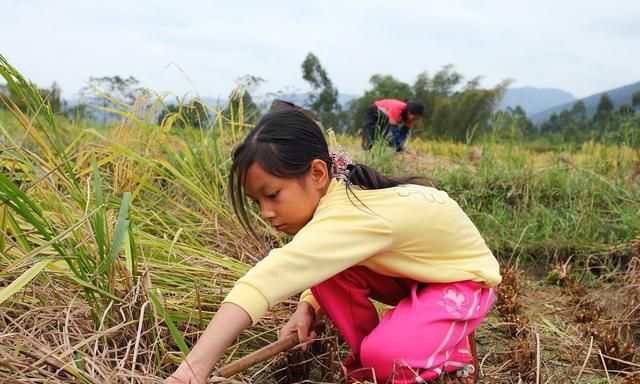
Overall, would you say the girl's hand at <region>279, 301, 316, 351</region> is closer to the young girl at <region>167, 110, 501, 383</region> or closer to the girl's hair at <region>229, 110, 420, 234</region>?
the young girl at <region>167, 110, 501, 383</region>

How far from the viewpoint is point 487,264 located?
148 centimetres

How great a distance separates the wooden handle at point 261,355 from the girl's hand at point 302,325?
19mm

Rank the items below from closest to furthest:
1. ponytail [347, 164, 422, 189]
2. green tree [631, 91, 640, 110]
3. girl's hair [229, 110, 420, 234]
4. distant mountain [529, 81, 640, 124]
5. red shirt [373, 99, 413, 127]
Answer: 1. girl's hair [229, 110, 420, 234]
2. ponytail [347, 164, 422, 189]
3. green tree [631, 91, 640, 110]
4. red shirt [373, 99, 413, 127]
5. distant mountain [529, 81, 640, 124]

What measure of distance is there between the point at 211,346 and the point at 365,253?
0.38 metres

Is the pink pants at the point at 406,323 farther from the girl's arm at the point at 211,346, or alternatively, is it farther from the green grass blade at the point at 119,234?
the green grass blade at the point at 119,234

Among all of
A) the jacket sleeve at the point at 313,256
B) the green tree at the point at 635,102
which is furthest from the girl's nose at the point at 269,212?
the green tree at the point at 635,102

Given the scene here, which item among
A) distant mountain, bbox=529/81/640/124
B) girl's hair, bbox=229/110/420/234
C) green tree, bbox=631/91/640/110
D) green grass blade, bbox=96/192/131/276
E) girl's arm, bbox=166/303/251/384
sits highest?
distant mountain, bbox=529/81/640/124

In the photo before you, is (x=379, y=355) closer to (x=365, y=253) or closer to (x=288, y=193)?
(x=365, y=253)

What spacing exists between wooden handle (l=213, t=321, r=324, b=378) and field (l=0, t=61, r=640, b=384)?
3.3 inches

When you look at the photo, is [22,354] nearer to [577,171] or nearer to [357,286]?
[357,286]

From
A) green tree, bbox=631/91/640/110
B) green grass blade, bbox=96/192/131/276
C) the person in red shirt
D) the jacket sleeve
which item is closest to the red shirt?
the person in red shirt

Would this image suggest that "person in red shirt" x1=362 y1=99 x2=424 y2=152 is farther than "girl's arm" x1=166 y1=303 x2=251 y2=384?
Yes

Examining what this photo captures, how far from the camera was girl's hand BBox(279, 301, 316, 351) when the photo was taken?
4.82 ft

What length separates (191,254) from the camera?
6.34 ft
